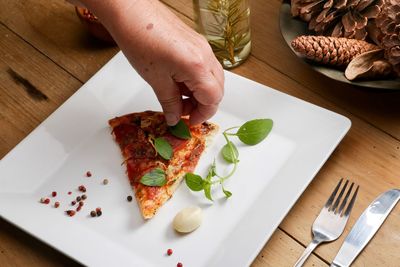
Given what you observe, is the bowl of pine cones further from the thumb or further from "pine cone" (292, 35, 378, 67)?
the thumb

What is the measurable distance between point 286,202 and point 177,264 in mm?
270

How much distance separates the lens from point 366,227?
4.29ft

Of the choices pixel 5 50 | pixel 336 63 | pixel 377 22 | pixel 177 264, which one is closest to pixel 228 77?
pixel 336 63

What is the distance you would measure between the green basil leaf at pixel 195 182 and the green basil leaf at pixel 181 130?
132 millimetres

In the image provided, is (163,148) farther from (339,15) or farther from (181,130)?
(339,15)

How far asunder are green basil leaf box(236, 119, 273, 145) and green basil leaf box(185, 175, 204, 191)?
16 centimetres

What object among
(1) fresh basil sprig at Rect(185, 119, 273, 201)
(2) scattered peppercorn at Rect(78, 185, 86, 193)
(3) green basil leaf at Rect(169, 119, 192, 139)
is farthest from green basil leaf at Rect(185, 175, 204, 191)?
(2) scattered peppercorn at Rect(78, 185, 86, 193)

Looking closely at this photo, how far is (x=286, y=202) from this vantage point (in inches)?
52.1

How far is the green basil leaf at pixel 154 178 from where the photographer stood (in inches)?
55.2

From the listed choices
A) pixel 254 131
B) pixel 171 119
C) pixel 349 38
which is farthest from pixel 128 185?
pixel 349 38

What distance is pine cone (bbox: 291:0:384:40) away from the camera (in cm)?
154

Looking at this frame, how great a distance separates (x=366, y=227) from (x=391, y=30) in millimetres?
480

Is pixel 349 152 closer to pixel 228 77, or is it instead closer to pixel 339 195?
pixel 339 195

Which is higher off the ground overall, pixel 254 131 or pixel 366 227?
pixel 254 131
